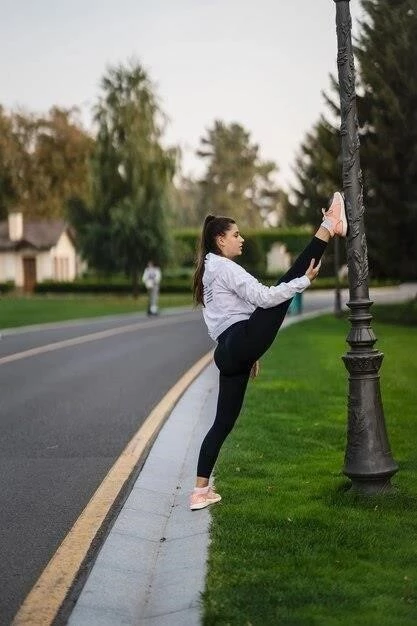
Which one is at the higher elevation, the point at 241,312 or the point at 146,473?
the point at 241,312

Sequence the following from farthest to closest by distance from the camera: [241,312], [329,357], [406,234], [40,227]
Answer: [40,227], [406,234], [329,357], [241,312]

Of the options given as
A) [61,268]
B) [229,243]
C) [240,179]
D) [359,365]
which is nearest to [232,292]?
[229,243]

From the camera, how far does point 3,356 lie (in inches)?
716

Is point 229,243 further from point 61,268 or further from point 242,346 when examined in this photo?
point 61,268

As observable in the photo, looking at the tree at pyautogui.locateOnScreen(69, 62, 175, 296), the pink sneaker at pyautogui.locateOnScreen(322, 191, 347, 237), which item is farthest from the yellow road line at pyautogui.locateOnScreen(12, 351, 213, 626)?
the tree at pyautogui.locateOnScreen(69, 62, 175, 296)

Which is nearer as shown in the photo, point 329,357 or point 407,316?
point 329,357

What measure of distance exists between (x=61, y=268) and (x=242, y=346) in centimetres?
7149

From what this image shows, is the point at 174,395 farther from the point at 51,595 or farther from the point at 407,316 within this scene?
the point at 407,316

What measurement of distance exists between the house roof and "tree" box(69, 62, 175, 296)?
22.9 metres

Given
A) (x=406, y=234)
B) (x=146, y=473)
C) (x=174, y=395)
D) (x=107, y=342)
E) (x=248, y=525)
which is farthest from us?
(x=406, y=234)

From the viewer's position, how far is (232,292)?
20.2 ft

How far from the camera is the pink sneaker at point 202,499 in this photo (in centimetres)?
623

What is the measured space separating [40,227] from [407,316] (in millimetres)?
49555

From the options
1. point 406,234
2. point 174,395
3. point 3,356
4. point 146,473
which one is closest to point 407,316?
point 406,234
